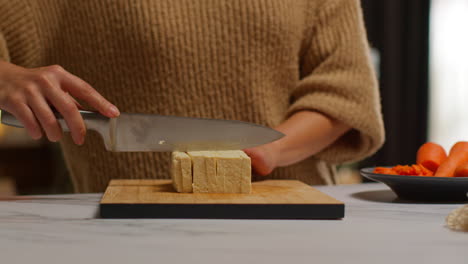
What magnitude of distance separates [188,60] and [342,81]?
0.36 m

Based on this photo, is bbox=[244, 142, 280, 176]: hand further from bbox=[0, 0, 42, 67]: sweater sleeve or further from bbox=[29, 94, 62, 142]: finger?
bbox=[0, 0, 42, 67]: sweater sleeve

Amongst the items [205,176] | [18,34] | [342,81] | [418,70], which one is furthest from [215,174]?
[418,70]

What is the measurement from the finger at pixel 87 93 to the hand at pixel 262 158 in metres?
0.31

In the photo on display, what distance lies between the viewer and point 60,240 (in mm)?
673

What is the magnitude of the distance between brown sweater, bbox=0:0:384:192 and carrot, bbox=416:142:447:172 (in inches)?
8.1

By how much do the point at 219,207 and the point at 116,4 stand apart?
648 mm

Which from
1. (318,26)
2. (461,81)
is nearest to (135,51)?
(318,26)

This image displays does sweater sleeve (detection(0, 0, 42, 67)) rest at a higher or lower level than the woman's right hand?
higher

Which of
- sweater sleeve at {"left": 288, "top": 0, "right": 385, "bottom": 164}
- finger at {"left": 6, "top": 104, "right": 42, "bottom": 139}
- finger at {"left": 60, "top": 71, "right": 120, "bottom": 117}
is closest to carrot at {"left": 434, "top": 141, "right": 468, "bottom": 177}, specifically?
sweater sleeve at {"left": 288, "top": 0, "right": 385, "bottom": 164}

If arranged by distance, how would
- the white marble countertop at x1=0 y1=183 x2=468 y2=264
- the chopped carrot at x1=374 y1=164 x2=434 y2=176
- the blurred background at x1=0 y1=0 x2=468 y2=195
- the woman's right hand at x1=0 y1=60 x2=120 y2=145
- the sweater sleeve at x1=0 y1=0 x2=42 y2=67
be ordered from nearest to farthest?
the white marble countertop at x1=0 y1=183 x2=468 y2=264 < the woman's right hand at x1=0 y1=60 x2=120 y2=145 < the chopped carrot at x1=374 y1=164 x2=434 y2=176 < the sweater sleeve at x1=0 y1=0 x2=42 y2=67 < the blurred background at x1=0 y1=0 x2=468 y2=195

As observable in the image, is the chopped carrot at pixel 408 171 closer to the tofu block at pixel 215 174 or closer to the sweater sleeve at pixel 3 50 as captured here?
the tofu block at pixel 215 174

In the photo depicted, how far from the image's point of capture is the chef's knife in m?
1.00

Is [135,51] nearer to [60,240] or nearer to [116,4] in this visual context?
[116,4]

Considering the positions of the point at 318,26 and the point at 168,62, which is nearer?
the point at 168,62
